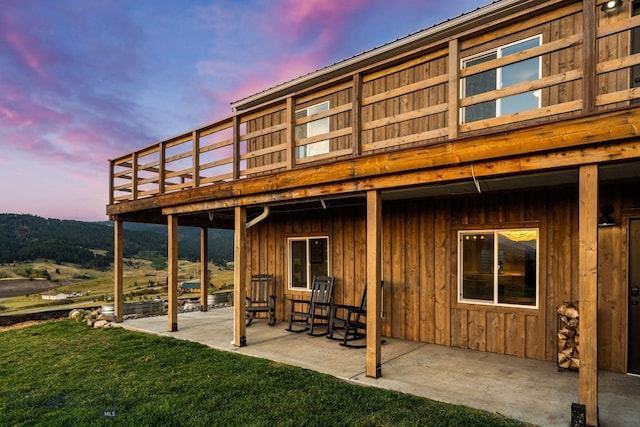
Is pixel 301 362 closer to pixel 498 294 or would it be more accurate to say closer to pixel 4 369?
pixel 498 294

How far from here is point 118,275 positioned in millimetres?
8906

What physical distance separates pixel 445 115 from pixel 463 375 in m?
4.32

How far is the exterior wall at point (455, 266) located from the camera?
4.74m

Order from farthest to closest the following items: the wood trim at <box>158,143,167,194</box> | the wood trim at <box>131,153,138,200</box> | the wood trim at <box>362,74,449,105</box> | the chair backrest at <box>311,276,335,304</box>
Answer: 1. the wood trim at <box>131,153,138,200</box>
2. the wood trim at <box>158,143,167,194</box>
3. the chair backrest at <box>311,276,335,304</box>
4. the wood trim at <box>362,74,449,105</box>

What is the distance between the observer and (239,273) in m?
6.14

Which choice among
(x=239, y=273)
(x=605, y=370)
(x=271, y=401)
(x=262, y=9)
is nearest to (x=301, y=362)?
(x=271, y=401)

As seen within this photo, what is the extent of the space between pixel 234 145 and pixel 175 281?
3.10m

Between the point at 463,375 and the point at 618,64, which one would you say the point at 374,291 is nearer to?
the point at 463,375

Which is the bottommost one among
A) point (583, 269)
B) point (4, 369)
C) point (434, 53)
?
point (4, 369)

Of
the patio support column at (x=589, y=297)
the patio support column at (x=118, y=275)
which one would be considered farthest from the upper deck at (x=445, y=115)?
the patio support column at (x=118, y=275)

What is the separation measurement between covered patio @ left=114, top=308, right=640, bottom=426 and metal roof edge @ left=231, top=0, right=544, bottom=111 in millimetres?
5305

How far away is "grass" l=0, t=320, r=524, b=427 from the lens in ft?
11.3

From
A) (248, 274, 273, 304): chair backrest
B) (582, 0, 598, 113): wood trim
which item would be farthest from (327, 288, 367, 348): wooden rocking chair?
(582, 0, 598, 113): wood trim

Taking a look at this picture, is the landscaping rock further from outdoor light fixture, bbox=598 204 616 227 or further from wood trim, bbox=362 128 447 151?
outdoor light fixture, bbox=598 204 616 227
